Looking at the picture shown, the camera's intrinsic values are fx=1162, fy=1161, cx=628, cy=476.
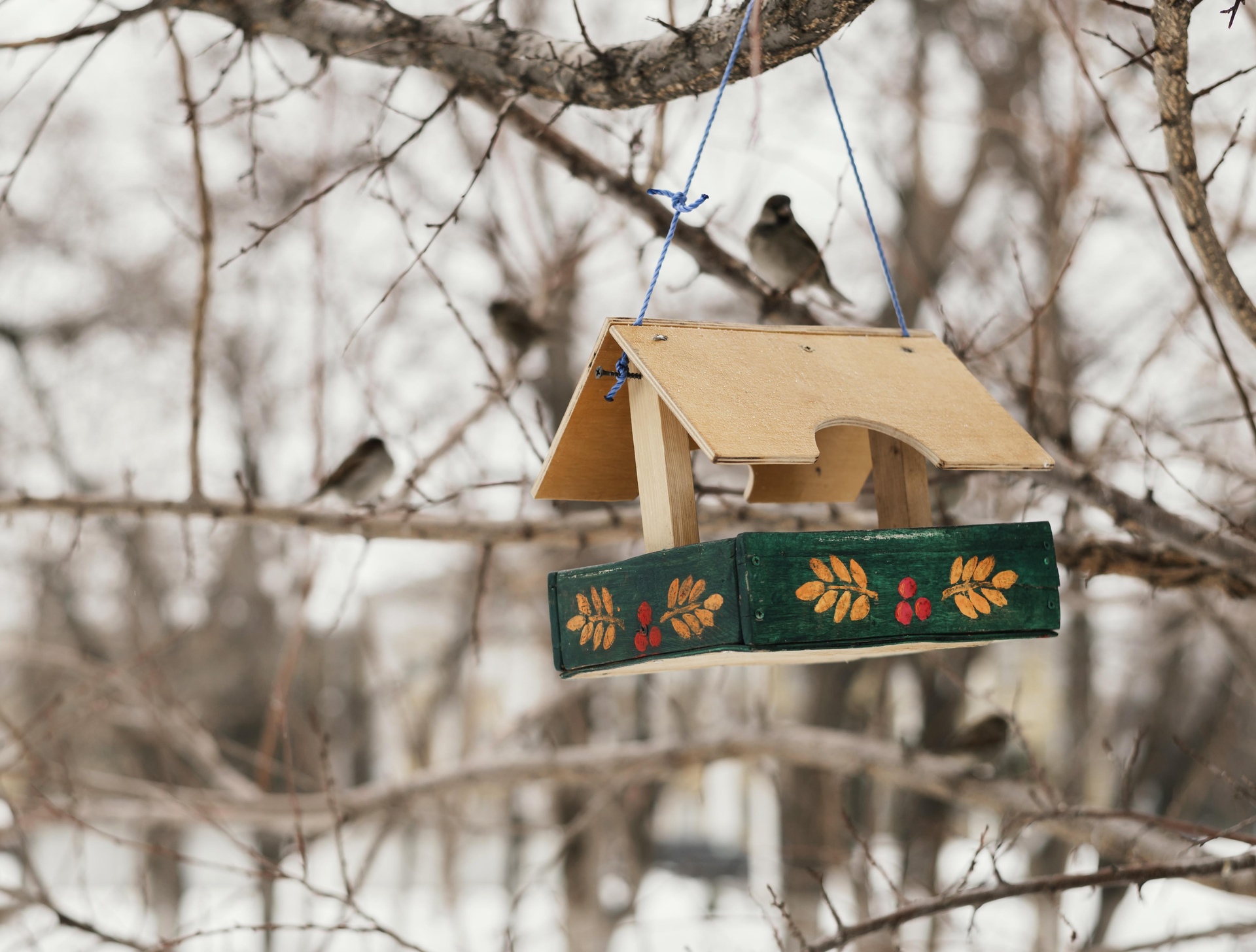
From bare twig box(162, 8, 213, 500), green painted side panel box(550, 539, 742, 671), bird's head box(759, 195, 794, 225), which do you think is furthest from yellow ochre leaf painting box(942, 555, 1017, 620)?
bird's head box(759, 195, 794, 225)

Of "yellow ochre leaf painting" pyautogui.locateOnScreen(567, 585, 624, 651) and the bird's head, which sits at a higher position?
the bird's head

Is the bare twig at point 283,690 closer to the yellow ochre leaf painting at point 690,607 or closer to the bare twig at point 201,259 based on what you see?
the bare twig at point 201,259

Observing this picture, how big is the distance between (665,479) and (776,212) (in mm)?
1720

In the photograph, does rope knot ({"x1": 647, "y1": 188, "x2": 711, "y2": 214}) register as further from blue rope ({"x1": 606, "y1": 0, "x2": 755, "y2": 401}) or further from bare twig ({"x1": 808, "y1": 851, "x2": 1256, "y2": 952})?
bare twig ({"x1": 808, "y1": 851, "x2": 1256, "y2": 952})

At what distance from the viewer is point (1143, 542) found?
2.76m

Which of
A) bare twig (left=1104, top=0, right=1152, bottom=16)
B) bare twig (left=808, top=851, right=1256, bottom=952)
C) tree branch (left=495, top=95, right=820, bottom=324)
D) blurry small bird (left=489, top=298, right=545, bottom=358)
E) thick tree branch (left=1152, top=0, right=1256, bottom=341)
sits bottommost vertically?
bare twig (left=808, top=851, right=1256, bottom=952)

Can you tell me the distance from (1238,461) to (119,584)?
370 inches

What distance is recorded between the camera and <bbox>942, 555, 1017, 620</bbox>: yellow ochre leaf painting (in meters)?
1.82

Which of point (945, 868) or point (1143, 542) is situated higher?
point (1143, 542)

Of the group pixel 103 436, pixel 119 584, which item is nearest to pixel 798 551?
pixel 103 436

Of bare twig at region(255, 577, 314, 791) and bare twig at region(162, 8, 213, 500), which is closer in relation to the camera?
bare twig at region(162, 8, 213, 500)

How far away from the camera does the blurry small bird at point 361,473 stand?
14.1 feet

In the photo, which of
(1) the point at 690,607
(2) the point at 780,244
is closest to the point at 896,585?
(1) the point at 690,607

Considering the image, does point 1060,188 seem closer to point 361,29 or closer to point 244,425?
point 361,29
